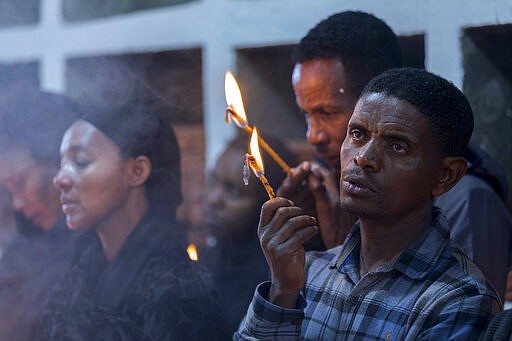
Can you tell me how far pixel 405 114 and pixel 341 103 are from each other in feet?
2.30

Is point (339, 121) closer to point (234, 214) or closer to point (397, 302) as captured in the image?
point (397, 302)

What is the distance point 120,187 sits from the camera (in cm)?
330

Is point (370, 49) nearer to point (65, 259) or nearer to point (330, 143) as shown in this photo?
point (330, 143)

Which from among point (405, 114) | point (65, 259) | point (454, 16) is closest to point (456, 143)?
point (405, 114)

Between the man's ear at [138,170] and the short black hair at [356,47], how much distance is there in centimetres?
77

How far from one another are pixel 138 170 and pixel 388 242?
1.42m

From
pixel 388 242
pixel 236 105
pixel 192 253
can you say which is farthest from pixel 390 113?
pixel 192 253

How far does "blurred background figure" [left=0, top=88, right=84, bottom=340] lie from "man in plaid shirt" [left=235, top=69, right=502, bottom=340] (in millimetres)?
1769

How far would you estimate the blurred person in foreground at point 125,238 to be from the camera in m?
2.99

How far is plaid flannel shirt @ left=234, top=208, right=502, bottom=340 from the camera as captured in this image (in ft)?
6.51

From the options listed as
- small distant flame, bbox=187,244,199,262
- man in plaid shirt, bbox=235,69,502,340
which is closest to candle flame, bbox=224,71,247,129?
man in plaid shirt, bbox=235,69,502,340

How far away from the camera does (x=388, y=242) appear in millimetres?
2217

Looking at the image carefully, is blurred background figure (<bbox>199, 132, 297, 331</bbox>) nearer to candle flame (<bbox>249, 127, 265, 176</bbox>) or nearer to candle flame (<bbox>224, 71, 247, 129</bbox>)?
candle flame (<bbox>224, 71, 247, 129</bbox>)

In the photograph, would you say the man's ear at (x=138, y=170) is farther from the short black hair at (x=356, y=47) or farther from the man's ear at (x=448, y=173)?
the man's ear at (x=448, y=173)
